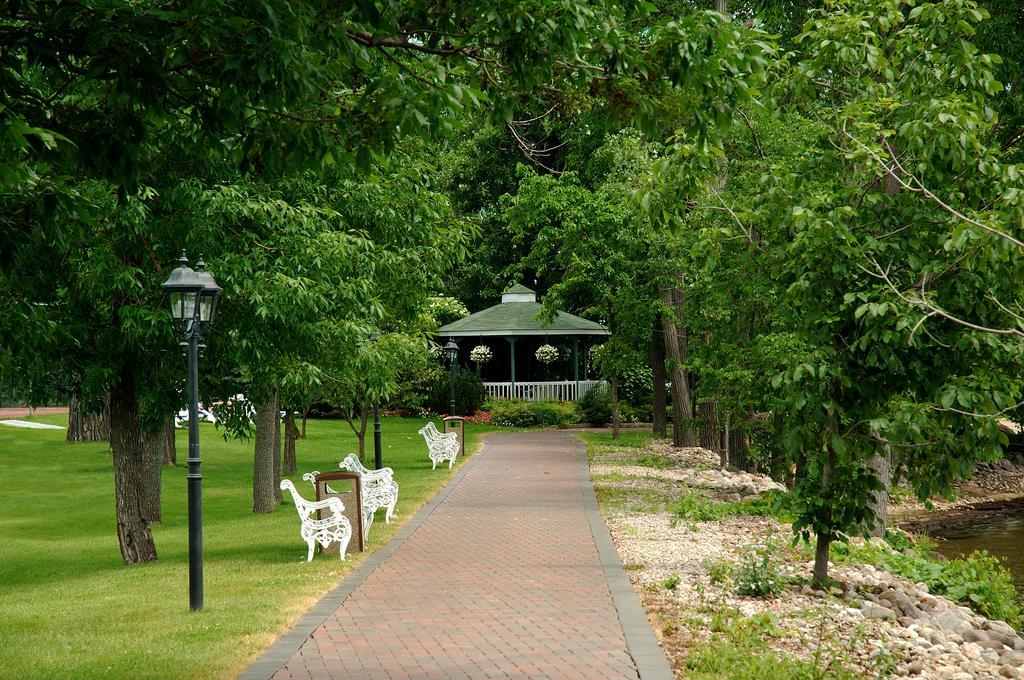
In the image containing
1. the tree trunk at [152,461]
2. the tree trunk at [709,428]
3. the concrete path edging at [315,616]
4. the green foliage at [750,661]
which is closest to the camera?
the green foliage at [750,661]

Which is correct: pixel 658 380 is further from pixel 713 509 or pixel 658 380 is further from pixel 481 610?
pixel 481 610

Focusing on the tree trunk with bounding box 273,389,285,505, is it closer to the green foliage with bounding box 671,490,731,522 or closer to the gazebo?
the green foliage with bounding box 671,490,731,522

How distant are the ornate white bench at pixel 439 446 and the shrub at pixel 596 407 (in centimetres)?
1486

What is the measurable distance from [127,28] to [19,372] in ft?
27.4

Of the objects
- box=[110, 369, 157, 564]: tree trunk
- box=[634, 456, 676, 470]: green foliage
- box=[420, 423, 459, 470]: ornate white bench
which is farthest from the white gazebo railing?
box=[110, 369, 157, 564]: tree trunk

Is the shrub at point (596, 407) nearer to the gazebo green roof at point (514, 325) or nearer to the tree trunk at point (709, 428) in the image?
the gazebo green roof at point (514, 325)

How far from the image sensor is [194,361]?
32.8 ft

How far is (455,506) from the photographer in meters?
17.7

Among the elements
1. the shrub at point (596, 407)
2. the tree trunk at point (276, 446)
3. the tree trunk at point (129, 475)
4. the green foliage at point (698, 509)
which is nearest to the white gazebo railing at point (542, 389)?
the shrub at point (596, 407)

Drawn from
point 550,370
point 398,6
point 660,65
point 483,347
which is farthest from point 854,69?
point 550,370

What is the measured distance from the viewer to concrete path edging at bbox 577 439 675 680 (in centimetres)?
729

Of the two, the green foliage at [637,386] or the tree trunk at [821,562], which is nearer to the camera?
the tree trunk at [821,562]

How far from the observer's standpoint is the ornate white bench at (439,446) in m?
24.5

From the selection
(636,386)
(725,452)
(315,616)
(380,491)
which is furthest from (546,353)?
(315,616)
